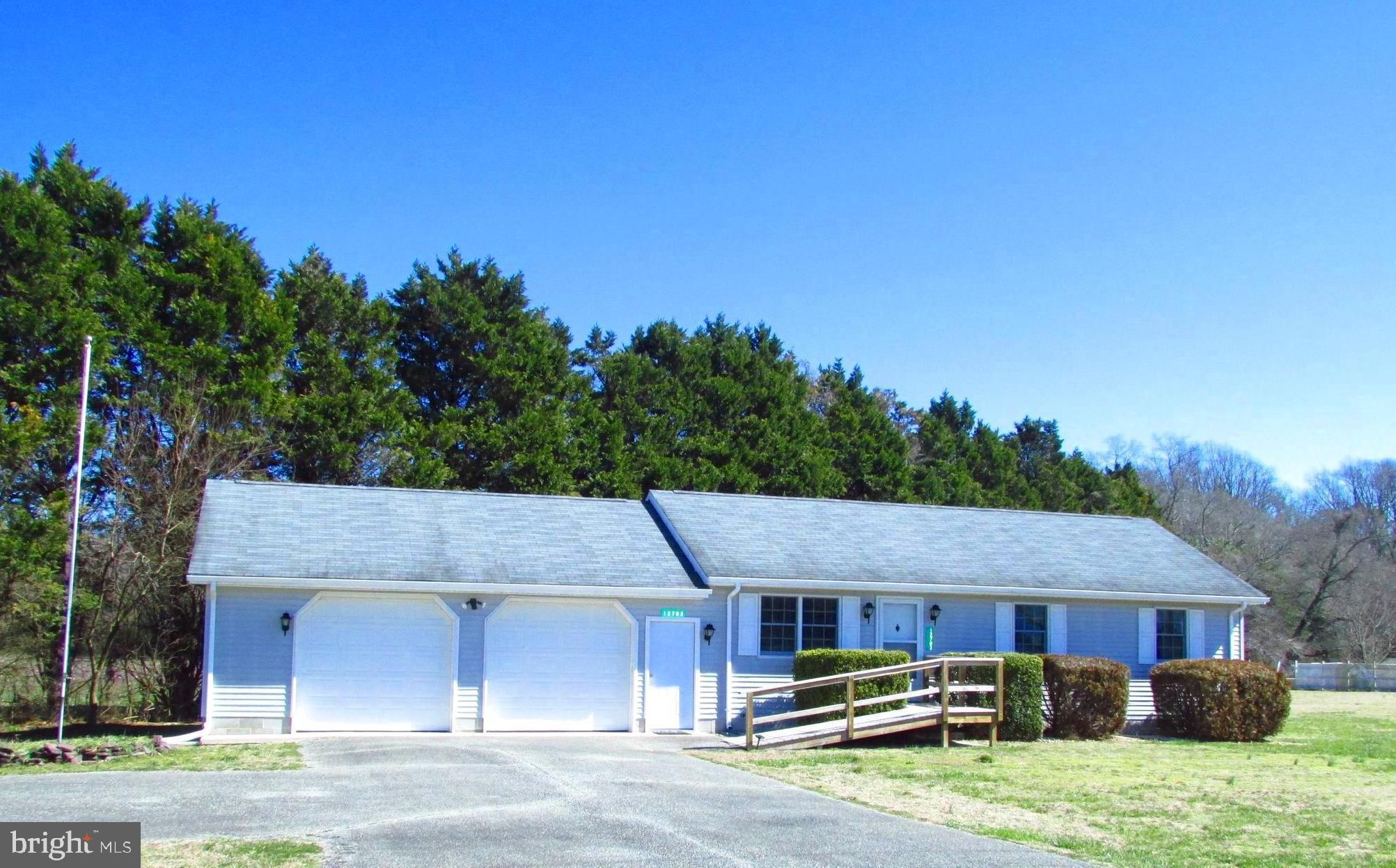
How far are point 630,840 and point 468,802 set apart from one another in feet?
7.65

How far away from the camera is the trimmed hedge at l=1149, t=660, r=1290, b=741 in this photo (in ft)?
67.8

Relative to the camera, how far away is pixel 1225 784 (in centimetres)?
1455

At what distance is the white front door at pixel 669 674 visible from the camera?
20375mm

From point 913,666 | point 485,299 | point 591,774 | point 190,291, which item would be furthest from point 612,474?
point 591,774

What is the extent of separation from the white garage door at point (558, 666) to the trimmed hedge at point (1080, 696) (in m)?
6.92

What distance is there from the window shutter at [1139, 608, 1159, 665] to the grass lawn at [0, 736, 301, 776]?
50.5 ft

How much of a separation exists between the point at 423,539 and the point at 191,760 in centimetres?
656

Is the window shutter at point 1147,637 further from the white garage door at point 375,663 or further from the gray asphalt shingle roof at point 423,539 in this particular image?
the white garage door at point 375,663

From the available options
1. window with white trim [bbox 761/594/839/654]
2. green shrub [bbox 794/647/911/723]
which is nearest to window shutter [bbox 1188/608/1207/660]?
green shrub [bbox 794/647/911/723]

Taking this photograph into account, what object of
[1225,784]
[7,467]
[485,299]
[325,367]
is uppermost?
[485,299]

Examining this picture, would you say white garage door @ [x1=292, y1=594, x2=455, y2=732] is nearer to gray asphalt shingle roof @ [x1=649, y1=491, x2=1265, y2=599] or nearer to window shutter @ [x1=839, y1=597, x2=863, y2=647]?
gray asphalt shingle roof @ [x1=649, y1=491, x2=1265, y2=599]

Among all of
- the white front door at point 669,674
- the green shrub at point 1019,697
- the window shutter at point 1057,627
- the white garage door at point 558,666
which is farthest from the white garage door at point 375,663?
the window shutter at point 1057,627

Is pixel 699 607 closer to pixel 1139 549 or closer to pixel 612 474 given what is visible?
pixel 1139 549

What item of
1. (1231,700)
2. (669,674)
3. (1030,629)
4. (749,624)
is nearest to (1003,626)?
(1030,629)
